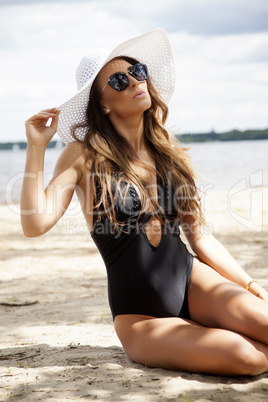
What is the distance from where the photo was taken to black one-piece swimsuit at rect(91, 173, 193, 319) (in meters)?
3.17

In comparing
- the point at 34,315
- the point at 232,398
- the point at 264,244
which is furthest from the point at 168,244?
the point at 264,244

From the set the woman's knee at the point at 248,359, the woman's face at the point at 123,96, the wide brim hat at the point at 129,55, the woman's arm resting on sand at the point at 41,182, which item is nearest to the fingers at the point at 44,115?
the woman's arm resting on sand at the point at 41,182

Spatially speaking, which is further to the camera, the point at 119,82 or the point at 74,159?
the point at 119,82

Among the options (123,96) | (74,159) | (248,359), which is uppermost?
(123,96)

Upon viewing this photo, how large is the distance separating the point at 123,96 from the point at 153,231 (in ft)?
2.91

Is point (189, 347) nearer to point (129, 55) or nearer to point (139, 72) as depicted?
point (139, 72)

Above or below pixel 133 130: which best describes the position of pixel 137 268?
below

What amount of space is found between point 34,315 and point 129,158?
6.42ft

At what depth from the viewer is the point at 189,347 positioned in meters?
2.94

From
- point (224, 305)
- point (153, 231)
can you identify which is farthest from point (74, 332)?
point (224, 305)

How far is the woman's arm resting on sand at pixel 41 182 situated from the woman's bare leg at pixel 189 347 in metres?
0.78

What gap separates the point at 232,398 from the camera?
263cm

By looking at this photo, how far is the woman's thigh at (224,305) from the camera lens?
2.95 metres

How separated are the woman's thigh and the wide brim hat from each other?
Result: 1.25 m
